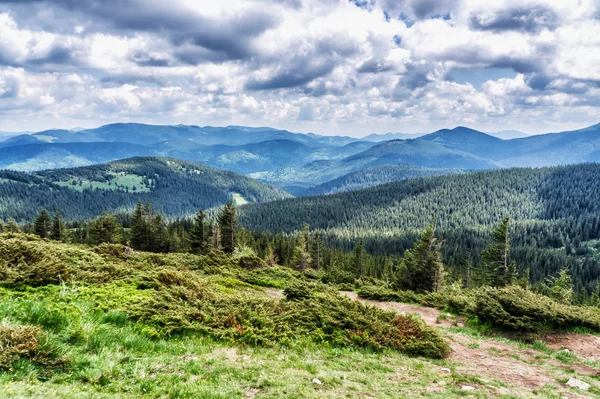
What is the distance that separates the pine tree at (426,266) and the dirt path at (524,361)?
84.0ft

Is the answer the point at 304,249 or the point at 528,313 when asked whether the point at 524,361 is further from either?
the point at 304,249

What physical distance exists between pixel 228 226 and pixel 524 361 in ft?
167

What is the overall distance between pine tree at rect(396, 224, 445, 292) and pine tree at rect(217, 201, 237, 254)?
30.2 m

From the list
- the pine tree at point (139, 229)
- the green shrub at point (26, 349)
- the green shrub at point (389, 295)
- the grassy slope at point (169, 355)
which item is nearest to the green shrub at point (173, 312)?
the grassy slope at point (169, 355)

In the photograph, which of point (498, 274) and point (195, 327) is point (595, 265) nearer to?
point (498, 274)

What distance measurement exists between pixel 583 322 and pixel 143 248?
69.3 meters

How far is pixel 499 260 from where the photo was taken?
46406 millimetres

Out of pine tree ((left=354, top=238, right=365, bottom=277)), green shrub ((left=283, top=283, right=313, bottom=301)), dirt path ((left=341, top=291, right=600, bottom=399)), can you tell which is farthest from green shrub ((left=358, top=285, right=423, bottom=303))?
pine tree ((left=354, top=238, right=365, bottom=277))

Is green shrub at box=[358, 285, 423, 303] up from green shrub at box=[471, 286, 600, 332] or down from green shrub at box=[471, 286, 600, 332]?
down

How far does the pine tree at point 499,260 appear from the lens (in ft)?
147

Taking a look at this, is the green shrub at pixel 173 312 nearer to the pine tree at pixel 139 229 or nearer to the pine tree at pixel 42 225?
the pine tree at pixel 139 229

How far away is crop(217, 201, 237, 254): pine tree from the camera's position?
58969 mm

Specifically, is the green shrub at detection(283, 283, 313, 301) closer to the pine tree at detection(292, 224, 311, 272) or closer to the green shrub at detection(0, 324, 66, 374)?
the green shrub at detection(0, 324, 66, 374)

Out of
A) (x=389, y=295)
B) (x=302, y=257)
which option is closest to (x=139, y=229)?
(x=302, y=257)
